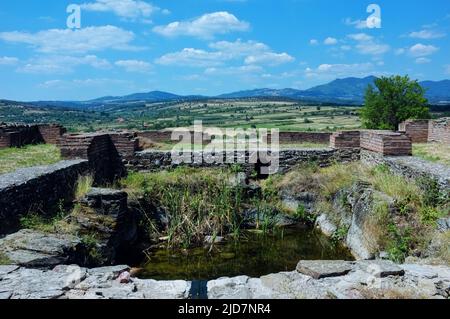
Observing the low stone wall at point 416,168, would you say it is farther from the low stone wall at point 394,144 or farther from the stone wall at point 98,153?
the stone wall at point 98,153

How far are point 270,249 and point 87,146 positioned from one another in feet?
15.9

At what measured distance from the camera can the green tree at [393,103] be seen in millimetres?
25734

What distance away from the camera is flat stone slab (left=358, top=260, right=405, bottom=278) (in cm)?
488

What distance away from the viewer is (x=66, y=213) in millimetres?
8547

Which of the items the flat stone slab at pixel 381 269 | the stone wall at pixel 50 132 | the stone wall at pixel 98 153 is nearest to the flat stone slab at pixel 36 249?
the stone wall at pixel 98 153

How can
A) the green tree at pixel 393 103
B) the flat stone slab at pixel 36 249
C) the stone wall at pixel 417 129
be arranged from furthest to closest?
the green tree at pixel 393 103 → the stone wall at pixel 417 129 → the flat stone slab at pixel 36 249

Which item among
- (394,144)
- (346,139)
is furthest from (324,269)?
(346,139)

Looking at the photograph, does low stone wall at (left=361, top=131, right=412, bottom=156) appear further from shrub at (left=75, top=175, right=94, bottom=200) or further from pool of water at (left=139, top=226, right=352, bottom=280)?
shrub at (left=75, top=175, right=94, bottom=200)

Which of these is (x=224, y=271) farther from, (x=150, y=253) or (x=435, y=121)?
(x=435, y=121)

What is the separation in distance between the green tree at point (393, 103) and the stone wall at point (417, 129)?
7376 millimetres

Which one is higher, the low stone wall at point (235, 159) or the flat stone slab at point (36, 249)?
the low stone wall at point (235, 159)

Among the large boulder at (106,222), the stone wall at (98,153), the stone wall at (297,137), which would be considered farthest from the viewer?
the stone wall at (297,137)

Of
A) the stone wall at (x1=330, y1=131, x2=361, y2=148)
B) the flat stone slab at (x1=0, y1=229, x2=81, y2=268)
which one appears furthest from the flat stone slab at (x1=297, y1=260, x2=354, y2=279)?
the stone wall at (x1=330, y1=131, x2=361, y2=148)

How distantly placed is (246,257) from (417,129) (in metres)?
12.1
